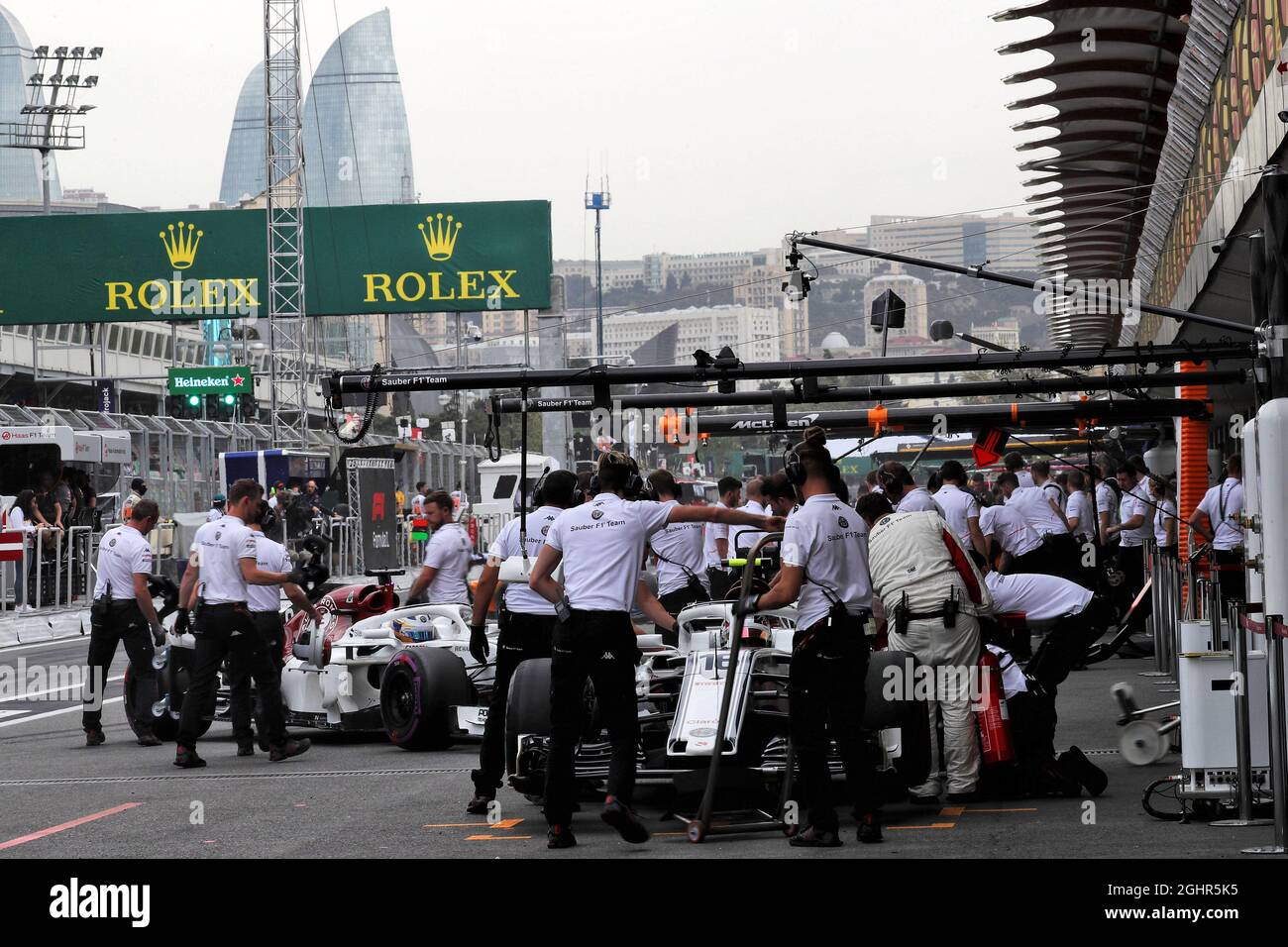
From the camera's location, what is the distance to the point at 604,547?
8094 mm

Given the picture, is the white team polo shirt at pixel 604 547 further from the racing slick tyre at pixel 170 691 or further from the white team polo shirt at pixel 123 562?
the white team polo shirt at pixel 123 562

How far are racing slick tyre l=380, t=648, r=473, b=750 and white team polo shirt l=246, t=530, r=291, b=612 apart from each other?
0.91 m

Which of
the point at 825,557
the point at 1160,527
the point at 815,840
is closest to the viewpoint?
the point at 815,840

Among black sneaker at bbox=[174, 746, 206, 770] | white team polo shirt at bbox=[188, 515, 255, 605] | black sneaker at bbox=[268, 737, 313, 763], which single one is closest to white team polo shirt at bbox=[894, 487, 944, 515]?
black sneaker at bbox=[268, 737, 313, 763]

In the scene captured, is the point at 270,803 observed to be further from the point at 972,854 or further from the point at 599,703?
the point at 972,854

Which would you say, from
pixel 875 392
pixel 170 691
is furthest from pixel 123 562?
pixel 875 392

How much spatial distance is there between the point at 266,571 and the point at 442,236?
2916 centimetres

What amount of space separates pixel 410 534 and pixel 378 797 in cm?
2659

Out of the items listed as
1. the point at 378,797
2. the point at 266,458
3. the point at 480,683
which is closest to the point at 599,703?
the point at 378,797

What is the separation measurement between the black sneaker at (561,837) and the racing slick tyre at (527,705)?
0.75 meters

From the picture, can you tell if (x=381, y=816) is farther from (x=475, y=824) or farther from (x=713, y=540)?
(x=713, y=540)

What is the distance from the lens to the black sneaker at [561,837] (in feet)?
25.9

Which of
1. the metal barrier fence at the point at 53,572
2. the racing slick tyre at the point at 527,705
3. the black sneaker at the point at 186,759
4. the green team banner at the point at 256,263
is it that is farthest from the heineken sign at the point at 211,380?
the racing slick tyre at the point at 527,705

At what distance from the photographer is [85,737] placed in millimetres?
13453
